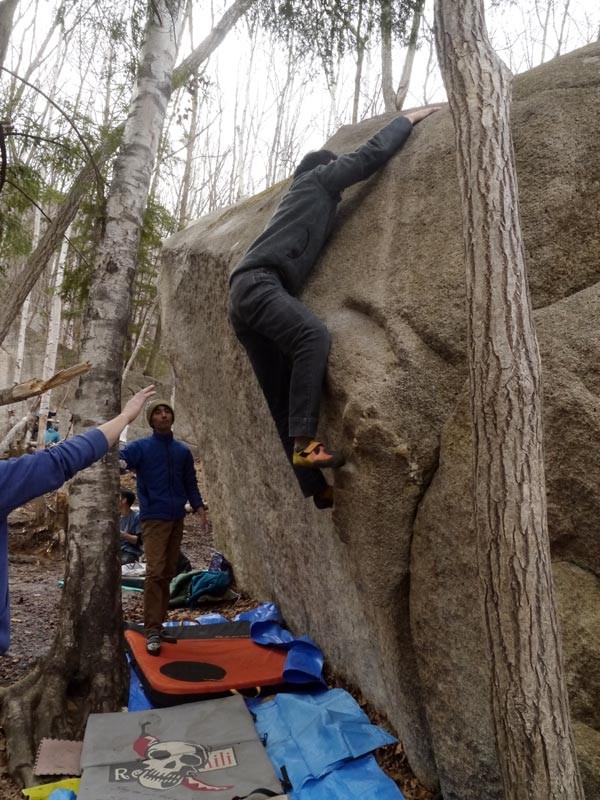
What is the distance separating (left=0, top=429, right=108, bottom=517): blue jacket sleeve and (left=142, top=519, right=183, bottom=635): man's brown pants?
8.76 feet

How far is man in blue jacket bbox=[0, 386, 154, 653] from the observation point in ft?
9.31

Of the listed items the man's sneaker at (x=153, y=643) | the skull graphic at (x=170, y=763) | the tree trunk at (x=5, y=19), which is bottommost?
the skull graphic at (x=170, y=763)

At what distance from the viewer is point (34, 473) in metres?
2.90

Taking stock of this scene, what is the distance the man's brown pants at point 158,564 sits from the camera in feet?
18.0

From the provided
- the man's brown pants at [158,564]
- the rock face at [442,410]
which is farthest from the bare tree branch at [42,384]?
the man's brown pants at [158,564]

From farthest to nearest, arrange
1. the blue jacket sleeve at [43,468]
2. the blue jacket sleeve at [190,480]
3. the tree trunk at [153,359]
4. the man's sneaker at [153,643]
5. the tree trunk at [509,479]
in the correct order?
the tree trunk at [153,359] < the blue jacket sleeve at [190,480] < the man's sneaker at [153,643] < the blue jacket sleeve at [43,468] < the tree trunk at [509,479]

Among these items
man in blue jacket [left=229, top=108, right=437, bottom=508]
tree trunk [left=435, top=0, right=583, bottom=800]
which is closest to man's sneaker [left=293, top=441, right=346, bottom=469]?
man in blue jacket [left=229, top=108, right=437, bottom=508]

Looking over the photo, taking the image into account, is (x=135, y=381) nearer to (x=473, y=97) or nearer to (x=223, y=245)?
(x=223, y=245)

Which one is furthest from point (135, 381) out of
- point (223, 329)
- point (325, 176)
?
point (325, 176)

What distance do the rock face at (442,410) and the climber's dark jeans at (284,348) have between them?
0.49ft

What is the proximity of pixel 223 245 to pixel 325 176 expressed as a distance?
192 centimetres

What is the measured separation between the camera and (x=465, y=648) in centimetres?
336

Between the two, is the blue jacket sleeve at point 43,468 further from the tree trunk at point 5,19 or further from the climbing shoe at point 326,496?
the tree trunk at point 5,19

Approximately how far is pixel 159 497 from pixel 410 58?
349 inches
